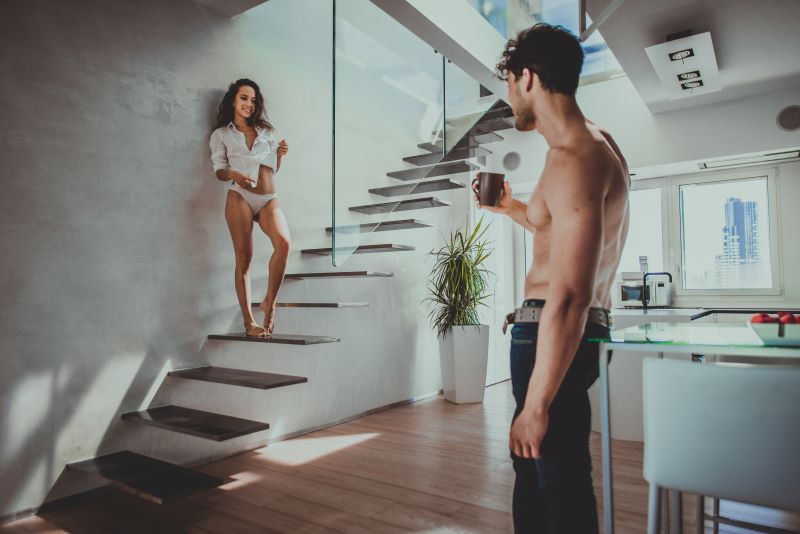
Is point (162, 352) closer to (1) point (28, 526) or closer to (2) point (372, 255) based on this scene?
(1) point (28, 526)

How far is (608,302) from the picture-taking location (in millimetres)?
1338

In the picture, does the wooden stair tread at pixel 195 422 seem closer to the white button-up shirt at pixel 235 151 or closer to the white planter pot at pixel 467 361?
the white button-up shirt at pixel 235 151

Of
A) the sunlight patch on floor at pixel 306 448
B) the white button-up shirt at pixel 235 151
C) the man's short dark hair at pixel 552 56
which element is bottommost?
the sunlight patch on floor at pixel 306 448

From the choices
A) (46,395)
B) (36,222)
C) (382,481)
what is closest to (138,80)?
(36,222)

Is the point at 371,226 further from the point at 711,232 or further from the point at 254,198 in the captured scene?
the point at 711,232

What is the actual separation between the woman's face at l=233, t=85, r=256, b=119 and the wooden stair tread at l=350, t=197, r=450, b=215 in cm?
87

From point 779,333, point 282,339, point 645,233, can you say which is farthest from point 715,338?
point 645,233

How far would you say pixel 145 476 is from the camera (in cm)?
236

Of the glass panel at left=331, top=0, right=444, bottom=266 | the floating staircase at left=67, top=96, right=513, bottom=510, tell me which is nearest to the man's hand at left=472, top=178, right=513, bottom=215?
the glass panel at left=331, top=0, right=444, bottom=266

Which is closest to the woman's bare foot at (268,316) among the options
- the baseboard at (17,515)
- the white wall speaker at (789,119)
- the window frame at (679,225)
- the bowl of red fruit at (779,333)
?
the baseboard at (17,515)

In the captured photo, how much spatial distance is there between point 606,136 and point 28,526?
2803mm

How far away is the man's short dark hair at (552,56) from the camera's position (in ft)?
4.00

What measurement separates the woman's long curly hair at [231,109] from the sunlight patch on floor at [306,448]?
2.02 m

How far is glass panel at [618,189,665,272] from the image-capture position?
5742 millimetres
